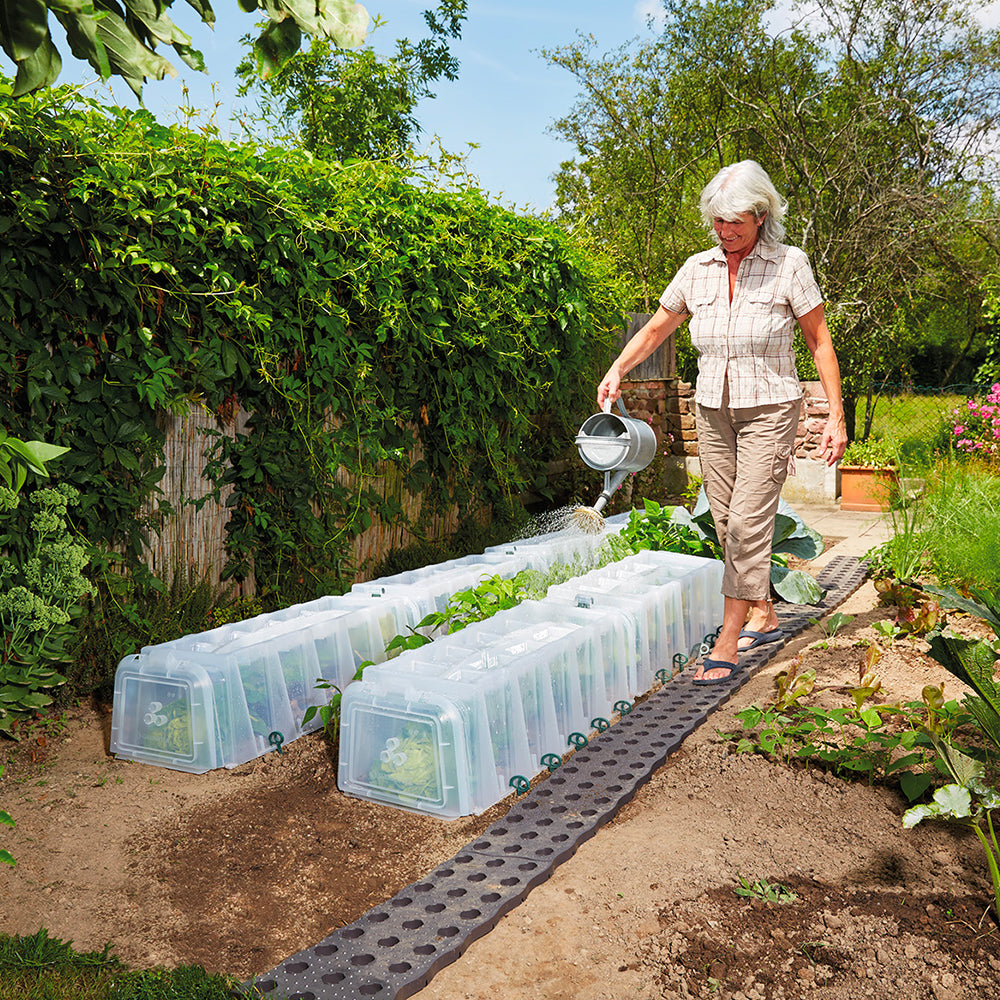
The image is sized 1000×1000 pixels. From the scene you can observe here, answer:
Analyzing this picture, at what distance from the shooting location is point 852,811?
99.7 inches

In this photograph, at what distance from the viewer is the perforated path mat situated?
1890 millimetres

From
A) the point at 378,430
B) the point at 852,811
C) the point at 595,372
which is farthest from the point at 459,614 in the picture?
the point at 595,372

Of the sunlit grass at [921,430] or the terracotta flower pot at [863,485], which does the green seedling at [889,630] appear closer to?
the sunlit grass at [921,430]

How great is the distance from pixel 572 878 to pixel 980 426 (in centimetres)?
950

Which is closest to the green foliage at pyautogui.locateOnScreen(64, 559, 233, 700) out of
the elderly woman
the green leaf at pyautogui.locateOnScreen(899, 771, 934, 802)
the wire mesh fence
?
the elderly woman

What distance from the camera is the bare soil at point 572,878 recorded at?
1.87 m

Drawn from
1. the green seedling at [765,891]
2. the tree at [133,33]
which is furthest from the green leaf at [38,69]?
the green seedling at [765,891]

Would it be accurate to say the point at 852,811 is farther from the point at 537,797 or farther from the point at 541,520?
the point at 541,520

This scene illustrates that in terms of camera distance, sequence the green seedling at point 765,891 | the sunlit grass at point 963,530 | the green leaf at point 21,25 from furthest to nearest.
Answer: the sunlit grass at point 963,530 → the green seedling at point 765,891 → the green leaf at point 21,25

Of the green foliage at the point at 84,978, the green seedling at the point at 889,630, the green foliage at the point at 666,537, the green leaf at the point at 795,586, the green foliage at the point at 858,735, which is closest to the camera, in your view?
the green foliage at the point at 84,978

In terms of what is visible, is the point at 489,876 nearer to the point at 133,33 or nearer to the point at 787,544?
the point at 133,33

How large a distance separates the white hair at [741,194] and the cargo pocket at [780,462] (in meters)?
0.87

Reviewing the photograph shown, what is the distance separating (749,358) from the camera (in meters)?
3.76

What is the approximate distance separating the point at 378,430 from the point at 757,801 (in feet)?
9.11
